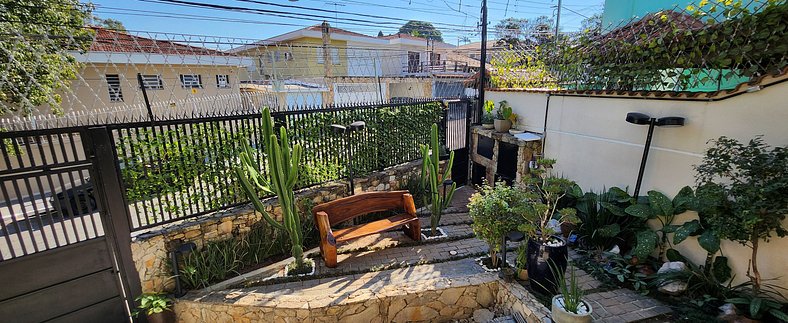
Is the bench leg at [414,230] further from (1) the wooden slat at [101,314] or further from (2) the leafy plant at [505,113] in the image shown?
(1) the wooden slat at [101,314]

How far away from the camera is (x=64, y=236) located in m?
3.26

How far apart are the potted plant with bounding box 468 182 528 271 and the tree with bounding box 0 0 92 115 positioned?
7.80m

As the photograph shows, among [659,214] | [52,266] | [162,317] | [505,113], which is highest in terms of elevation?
[505,113]

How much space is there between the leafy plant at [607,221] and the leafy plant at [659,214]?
0.18 m

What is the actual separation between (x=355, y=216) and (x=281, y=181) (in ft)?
4.50

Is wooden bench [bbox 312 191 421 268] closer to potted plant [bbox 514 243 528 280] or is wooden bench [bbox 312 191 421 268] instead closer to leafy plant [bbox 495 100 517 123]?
potted plant [bbox 514 243 528 280]

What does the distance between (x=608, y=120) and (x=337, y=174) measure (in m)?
4.21

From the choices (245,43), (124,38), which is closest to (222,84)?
(124,38)

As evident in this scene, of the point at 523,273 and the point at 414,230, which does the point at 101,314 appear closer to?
the point at 414,230

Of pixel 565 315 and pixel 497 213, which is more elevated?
pixel 497 213

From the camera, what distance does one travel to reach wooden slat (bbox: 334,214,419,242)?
4.14 metres

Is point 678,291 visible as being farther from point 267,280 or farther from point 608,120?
point 267,280

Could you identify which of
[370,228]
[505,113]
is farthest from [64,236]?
[505,113]

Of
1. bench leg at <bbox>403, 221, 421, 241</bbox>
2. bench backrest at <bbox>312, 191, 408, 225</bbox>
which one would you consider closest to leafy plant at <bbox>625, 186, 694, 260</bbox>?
bench leg at <bbox>403, 221, 421, 241</bbox>
